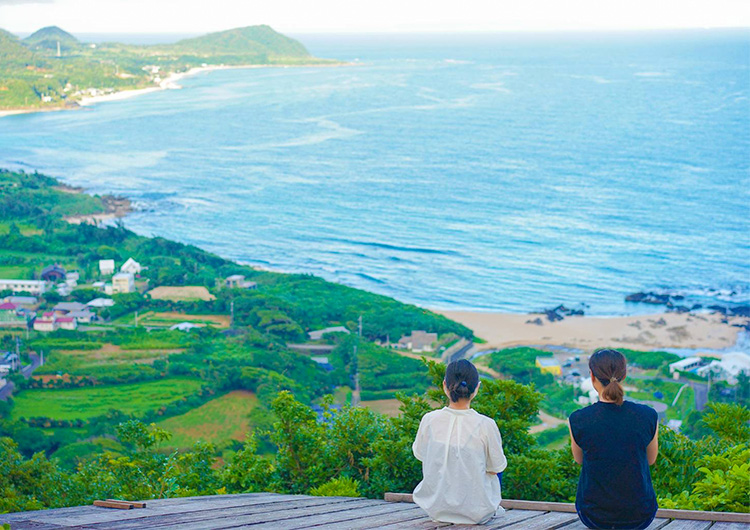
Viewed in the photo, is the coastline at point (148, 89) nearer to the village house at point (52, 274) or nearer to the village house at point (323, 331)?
the village house at point (52, 274)

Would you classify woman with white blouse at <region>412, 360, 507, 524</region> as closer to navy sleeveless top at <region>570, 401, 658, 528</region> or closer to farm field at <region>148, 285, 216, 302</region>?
navy sleeveless top at <region>570, 401, 658, 528</region>

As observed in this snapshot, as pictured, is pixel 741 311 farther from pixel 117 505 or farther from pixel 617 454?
pixel 117 505

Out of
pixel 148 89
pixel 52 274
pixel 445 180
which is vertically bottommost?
pixel 52 274

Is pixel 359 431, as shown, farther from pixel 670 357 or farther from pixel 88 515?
pixel 670 357

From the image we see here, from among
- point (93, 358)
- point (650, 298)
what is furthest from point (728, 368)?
point (93, 358)

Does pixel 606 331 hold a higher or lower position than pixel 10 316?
lower

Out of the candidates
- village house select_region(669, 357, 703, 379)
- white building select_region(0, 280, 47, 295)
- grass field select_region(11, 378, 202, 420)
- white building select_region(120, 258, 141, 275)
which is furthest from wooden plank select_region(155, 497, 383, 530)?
white building select_region(120, 258, 141, 275)

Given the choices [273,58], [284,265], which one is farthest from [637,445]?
[273,58]
